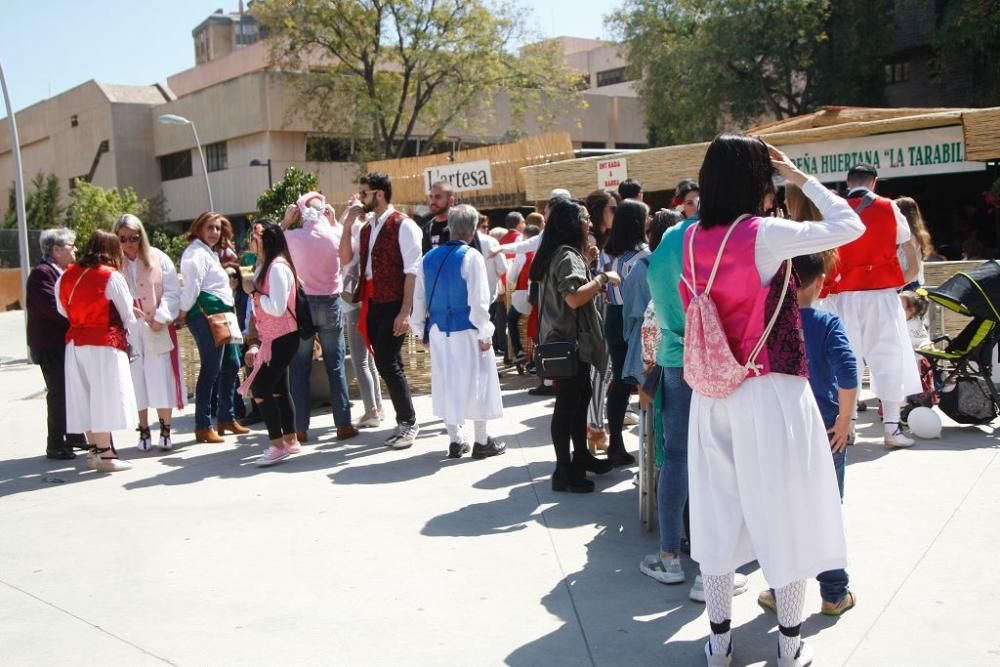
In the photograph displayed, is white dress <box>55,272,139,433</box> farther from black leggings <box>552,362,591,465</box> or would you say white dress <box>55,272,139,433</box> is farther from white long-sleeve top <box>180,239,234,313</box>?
black leggings <box>552,362,591,465</box>

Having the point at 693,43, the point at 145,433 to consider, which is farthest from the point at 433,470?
the point at 693,43

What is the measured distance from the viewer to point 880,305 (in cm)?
669

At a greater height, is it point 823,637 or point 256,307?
point 256,307

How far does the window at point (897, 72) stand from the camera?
1217 inches

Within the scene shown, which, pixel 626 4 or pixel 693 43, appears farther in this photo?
pixel 626 4

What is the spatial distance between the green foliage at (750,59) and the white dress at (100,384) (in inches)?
990

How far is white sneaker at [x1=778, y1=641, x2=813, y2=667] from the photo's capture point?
136 inches

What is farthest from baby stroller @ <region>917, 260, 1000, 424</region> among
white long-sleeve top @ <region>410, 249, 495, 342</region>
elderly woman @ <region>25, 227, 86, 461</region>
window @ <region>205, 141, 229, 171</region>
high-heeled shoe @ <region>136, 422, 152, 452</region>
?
window @ <region>205, 141, 229, 171</region>

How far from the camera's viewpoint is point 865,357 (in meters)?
6.80

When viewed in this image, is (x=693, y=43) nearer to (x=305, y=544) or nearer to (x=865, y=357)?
(x=865, y=357)

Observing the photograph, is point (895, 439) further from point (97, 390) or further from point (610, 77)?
point (610, 77)

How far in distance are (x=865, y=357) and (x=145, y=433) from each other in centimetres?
581

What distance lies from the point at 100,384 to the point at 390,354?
217 centimetres

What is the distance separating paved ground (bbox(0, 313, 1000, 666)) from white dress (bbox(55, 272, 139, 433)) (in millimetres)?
430
